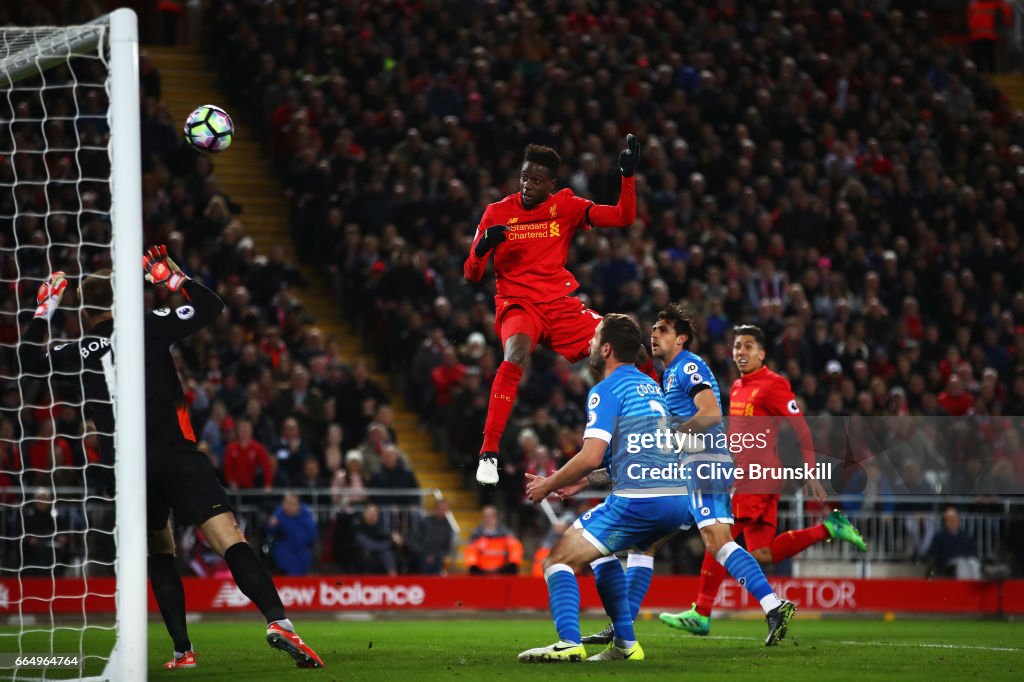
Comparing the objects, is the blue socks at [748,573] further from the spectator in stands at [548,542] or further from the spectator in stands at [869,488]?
the spectator in stands at [869,488]

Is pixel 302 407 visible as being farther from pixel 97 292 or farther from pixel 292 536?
pixel 97 292

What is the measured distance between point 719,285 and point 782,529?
4180 mm

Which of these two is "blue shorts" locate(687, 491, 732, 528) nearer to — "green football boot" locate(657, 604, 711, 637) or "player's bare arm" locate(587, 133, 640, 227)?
"green football boot" locate(657, 604, 711, 637)

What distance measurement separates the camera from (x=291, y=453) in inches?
630

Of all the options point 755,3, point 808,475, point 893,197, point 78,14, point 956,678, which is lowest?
point 956,678

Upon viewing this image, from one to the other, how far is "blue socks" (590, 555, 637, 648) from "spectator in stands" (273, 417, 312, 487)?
8.28 metres

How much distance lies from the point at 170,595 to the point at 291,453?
7833mm

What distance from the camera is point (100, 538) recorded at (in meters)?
14.9

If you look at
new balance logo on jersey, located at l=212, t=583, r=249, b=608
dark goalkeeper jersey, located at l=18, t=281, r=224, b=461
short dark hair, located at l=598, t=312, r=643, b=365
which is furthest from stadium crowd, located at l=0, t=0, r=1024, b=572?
short dark hair, located at l=598, t=312, r=643, b=365

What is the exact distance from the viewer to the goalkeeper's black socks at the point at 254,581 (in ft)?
25.2

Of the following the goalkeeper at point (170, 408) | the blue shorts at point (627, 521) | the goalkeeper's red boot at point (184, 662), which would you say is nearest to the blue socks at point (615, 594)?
the blue shorts at point (627, 521)

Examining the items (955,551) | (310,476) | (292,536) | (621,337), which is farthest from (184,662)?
(955,551)

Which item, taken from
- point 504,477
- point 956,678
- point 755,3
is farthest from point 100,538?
point 755,3

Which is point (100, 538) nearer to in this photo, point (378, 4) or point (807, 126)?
point (378, 4)
